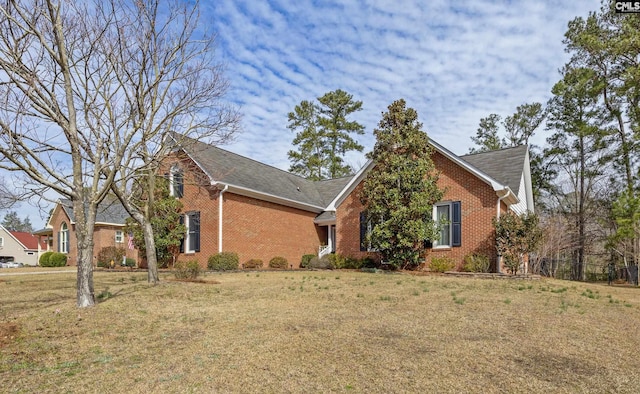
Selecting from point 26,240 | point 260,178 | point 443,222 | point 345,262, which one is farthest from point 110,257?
point 26,240

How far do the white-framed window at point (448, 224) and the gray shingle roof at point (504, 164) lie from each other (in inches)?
73.9

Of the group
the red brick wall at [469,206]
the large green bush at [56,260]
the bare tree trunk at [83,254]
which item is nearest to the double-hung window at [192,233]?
the red brick wall at [469,206]

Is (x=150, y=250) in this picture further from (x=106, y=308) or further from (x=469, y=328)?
(x=469, y=328)

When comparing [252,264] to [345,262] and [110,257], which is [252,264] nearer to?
[345,262]

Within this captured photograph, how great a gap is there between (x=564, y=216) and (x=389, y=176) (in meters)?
18.2

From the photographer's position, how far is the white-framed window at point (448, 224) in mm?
15508

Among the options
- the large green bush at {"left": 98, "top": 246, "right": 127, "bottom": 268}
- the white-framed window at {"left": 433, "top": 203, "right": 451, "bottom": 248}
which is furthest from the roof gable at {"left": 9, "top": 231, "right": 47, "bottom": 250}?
the white-framed window at {"left": 433, "top": 203, "right": 451, "bottom": 248}

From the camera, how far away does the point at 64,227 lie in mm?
30406

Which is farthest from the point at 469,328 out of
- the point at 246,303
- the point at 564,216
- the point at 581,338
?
the point at 564,216

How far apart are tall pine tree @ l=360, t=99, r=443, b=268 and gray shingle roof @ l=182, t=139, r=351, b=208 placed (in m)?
6.16

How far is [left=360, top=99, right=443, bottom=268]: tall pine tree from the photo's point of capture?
49.9ft

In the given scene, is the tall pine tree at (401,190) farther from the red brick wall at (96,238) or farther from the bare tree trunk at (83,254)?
the red brick wall at (96,238)

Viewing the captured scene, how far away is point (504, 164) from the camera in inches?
677

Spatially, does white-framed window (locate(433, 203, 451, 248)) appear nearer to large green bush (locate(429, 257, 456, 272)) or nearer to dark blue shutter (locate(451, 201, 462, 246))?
dark blue shutter (locate(451, 201, 462, 246))
